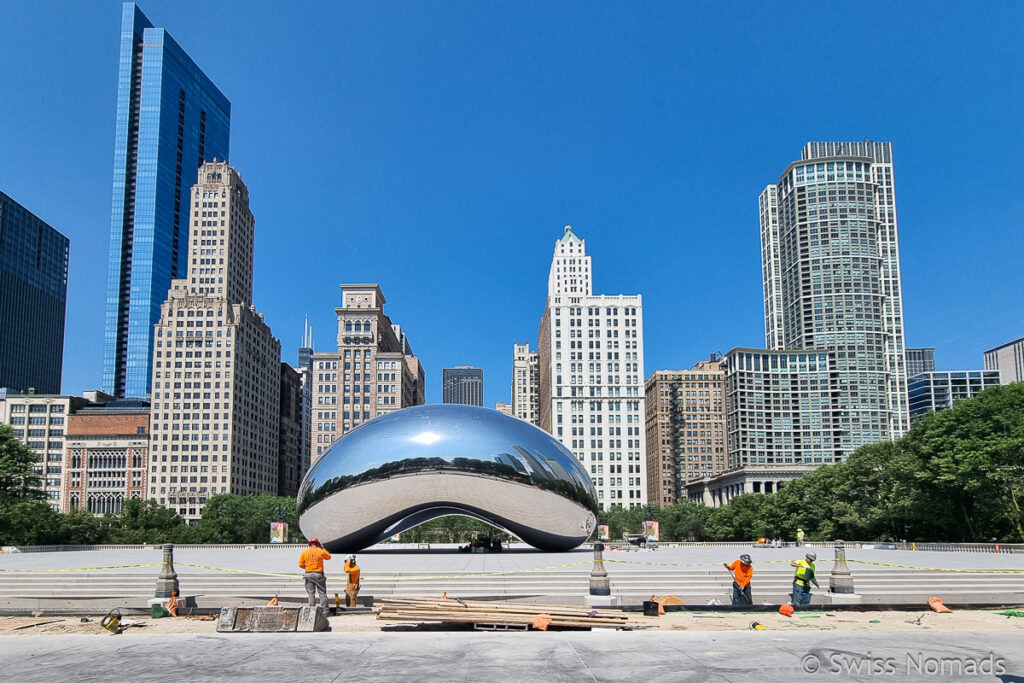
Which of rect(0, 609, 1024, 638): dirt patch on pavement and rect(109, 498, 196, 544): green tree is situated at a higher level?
rect(0, 609, 1024, 638): dirt patch on pavement

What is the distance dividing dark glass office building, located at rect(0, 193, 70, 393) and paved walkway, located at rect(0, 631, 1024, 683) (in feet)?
628

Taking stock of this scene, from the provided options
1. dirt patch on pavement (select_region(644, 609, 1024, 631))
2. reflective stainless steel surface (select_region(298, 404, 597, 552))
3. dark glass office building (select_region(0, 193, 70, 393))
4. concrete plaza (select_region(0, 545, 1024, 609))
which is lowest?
concrete plaza (select_region(0, 545, 1024, 609))

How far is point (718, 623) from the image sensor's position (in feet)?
50.2

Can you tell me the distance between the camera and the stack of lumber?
14.2 metres

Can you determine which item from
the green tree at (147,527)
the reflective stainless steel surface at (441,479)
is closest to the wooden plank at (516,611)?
the reflective stainless steel surface at (441,479)

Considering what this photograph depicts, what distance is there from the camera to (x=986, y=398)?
50031 mm

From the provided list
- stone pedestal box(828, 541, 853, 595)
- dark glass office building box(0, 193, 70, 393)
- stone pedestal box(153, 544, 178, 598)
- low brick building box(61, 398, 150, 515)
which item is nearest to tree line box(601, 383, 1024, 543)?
stone pedestal box(828, 541, 853, 595)

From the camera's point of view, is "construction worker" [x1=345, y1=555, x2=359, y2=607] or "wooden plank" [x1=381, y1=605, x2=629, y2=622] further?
"construction worker" [x1=345, y1=555, x2=359, y2=607]

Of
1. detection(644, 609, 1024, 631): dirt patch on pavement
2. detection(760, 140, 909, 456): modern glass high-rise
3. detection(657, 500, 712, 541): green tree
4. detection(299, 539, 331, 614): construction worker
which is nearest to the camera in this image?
detection(644, 609, 1024, 631): dirt patch on pavement

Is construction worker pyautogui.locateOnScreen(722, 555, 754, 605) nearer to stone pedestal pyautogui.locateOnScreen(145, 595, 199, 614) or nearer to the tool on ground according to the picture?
stone pedestal pyautogui.locateOnScreen(145, 595, 199, 614)

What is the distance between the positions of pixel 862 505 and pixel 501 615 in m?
57.0

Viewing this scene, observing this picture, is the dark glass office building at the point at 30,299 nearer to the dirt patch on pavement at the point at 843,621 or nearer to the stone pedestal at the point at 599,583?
the stone pedestal at the point at 599,583

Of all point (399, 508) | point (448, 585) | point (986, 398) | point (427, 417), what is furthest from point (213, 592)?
point (986, 398)

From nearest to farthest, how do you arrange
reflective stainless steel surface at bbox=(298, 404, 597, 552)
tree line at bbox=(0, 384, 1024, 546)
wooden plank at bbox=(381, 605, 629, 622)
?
wooden plank at bbox=(381, 605, 629, 622) → reflective stainless steel surface at bbox=(298, 404, 597, 552) → tree line at bbox=(0, 384, 1024, 546)
